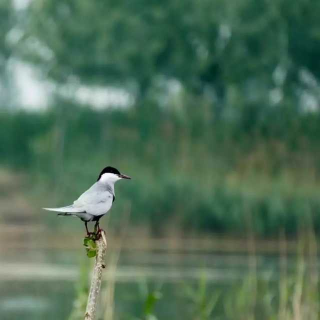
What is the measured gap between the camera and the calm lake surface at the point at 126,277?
18219 millimetres

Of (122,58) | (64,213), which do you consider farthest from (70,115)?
(64,213)

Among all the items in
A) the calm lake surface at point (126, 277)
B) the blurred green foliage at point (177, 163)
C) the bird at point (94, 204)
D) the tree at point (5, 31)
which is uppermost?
the tree at point (5, 31)

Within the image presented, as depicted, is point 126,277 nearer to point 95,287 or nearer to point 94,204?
point 94,204

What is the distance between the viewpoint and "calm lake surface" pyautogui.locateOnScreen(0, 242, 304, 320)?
59.8ft

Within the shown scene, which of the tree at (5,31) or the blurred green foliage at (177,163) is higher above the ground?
the tree at (5,31)

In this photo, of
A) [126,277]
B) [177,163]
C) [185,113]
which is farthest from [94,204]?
[185,113]

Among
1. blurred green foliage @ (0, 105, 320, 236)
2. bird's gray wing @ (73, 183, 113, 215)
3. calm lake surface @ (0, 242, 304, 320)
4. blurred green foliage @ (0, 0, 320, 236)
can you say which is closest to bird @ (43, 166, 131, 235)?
bird's gray wing @ (73, 183, 113, 215)

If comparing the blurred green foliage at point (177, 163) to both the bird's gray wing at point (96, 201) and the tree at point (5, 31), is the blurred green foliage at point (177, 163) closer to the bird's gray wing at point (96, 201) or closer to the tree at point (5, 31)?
the tree at point (5, 31)

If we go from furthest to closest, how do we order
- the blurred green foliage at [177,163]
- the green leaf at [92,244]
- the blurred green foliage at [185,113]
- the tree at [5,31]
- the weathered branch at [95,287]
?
the tree at [5,31]
the blurred green foliage at [185,113]
the blurred green foliage at [177,163]
the green leaf at [92,244]
the weathered branch at [95,287]

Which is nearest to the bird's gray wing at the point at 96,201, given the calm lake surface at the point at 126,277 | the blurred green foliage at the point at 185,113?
the calm lake surface at the point at 126,277

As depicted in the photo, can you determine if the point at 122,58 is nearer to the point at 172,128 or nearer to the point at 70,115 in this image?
the point at 70,115

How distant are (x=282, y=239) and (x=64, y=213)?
2462cm

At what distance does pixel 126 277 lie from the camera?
2217cm

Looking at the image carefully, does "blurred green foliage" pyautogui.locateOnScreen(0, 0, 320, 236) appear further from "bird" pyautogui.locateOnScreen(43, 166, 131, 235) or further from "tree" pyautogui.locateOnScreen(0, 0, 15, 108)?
"bird" pyautogui.locateOnScreen(43, 166, 131, 235)
